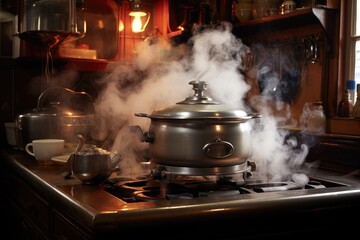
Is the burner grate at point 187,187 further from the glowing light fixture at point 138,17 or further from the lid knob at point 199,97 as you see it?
the glowing light fixture at point 138,17

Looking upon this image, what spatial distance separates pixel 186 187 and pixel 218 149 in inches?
6.9

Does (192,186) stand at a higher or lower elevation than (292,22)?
lower

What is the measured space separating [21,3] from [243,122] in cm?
199

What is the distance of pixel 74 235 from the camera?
152 centimetres

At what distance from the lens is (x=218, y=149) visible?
166cm

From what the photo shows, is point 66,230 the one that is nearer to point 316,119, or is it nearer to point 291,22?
point 316,119

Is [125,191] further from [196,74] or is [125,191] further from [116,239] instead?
[196,74]

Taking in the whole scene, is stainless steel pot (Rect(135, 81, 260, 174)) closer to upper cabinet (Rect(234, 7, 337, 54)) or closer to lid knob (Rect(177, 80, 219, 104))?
lid knob (Rect(177, 80, 219, 104))

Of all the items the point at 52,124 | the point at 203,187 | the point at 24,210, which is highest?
the point at 52,124

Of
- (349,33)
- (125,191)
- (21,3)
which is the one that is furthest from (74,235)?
(21,3)

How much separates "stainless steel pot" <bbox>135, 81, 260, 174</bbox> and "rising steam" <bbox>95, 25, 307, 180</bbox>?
12.9 inches

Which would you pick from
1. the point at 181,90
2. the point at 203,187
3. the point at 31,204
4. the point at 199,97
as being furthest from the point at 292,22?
the point at 31,204

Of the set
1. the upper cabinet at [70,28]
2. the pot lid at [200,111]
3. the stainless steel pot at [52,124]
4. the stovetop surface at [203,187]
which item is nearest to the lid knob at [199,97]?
the pot lid at [200,111]

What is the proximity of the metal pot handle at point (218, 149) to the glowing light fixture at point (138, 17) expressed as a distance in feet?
6.86
